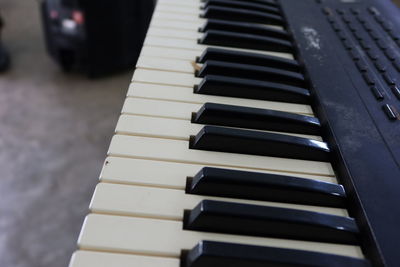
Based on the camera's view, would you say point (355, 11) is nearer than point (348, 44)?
No

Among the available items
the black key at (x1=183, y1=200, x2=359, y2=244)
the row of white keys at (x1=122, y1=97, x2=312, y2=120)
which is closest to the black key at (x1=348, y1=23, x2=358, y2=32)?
the row of white keys at (x1=122, y1=97, x2=312, y2=120)

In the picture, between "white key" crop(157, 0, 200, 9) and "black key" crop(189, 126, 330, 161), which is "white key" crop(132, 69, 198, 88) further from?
"white key" crop(157, 0, 200, 9)

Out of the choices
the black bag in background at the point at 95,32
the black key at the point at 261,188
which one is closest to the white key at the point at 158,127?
the black key at the point at 261,188

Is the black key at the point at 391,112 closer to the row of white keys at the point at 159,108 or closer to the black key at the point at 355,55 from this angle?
the black key at the point at 355,55

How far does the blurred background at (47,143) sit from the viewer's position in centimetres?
148

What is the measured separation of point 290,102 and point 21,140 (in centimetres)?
158

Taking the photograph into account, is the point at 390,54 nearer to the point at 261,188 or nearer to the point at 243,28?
the point at 243,28

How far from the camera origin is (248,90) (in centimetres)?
71

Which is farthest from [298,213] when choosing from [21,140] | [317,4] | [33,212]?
[21,140]

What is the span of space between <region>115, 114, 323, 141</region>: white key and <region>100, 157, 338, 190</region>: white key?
0.06 m

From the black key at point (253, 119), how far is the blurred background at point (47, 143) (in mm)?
1034

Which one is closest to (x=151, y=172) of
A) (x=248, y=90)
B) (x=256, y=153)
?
(x=256, y=153)

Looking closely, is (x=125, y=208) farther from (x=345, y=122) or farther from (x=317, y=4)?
(x=317, y=4)

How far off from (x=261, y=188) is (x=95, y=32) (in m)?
1.99
